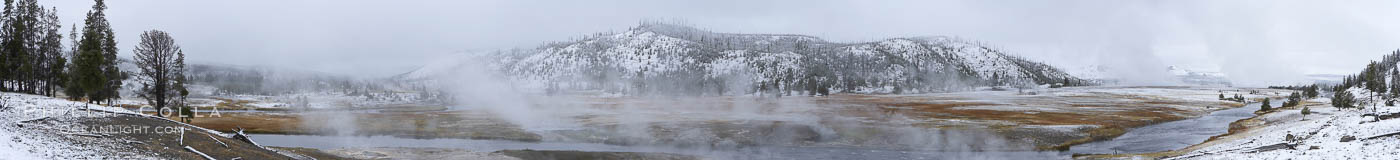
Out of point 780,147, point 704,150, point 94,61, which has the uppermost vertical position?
point 94,61

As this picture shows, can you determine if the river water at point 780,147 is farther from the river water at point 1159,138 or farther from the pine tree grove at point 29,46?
the pine tree grove at point 29,46

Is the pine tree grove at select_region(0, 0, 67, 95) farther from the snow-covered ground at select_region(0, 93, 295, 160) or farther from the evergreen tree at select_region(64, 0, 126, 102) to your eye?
the snow-covered ground at select_region(0, 93, 295, 160)

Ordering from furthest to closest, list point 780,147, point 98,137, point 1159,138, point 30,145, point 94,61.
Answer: point 1159,138 < point 94,61 < point 780,147 < point 98,137 < point 30,145

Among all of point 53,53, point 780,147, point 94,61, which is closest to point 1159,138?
point 780,147

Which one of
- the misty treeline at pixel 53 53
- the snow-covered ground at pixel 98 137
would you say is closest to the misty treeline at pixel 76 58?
the misty treeline at pixel 53 53

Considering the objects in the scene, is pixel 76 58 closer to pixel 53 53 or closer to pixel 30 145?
pixel 53 53

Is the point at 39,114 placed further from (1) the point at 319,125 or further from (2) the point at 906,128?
(2) the point at 906,128

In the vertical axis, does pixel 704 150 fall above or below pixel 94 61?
below

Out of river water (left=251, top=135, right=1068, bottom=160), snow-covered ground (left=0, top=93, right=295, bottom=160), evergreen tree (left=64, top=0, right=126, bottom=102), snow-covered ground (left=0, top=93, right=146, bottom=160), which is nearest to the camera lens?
snow-covered ground (left=0, top=93, right=146, bottom=160)

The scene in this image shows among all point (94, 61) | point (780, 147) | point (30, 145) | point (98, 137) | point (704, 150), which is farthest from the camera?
point (94, 61)

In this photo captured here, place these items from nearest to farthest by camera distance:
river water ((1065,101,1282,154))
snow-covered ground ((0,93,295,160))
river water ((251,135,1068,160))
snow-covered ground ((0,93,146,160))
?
snow-covered ground ((0,93,146,160)) < snow-covered ground ((0,93,295,160)) < river water ((251,135,1068,160)) < river water ((1065,101,1282,154))

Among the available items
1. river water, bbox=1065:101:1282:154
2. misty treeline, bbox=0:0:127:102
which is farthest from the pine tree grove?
river water, bbox=1065:101:1282:154

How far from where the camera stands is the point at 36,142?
22016mm

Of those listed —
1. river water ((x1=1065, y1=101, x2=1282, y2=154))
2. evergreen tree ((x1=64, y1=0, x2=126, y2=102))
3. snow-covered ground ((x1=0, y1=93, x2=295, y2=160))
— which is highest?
evergreen tree ((x1=64, y1=0, x2=126, y2=102))
